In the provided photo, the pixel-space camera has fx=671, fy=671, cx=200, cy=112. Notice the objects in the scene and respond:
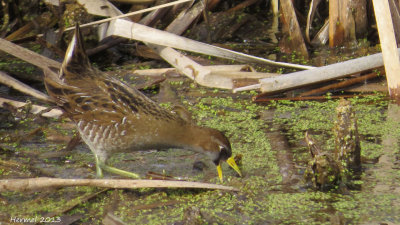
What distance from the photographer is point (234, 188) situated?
3.67m

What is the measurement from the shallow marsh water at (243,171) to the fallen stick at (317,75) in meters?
0.20

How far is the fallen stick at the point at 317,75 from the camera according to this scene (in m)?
4.88

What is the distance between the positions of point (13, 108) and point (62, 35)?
1.20 metres

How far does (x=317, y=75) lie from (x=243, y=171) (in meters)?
1.23

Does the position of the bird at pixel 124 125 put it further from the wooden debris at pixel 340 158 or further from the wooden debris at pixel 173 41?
the wooden debris at pixel 173 41

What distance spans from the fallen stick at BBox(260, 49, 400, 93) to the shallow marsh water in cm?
20

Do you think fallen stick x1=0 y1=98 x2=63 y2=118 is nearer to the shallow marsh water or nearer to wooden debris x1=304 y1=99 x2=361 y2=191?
the shallow marsh water

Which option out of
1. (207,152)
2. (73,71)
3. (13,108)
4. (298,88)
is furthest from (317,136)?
(13,108)

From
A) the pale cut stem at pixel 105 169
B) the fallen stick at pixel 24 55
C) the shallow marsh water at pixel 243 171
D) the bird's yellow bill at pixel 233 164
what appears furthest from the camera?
the fallen stick at pixel 24 55

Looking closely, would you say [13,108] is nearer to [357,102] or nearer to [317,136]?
[317,136]

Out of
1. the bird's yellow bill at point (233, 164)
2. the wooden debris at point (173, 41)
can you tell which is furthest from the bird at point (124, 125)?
the wooden debris at point (173, 41)

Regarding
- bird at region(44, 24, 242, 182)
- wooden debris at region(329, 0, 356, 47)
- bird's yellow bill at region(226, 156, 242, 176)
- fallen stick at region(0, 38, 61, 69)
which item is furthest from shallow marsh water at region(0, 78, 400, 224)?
wooden debris at region(329, 0, 356, 47)

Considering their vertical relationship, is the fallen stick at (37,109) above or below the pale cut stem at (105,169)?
above

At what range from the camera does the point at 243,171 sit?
402cm
